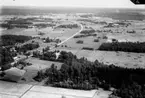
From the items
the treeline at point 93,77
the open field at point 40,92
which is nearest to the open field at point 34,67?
the treeline at point 93,77

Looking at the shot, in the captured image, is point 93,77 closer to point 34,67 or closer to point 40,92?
point 40,92

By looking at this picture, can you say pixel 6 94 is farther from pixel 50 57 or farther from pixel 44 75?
pixel 50 57

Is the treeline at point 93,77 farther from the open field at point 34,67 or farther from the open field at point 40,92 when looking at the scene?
the open field at point 34,67

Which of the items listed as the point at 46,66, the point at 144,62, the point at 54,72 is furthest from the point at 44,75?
the point at 144,62

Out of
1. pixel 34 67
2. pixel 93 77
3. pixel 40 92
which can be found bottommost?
pixel 40 92

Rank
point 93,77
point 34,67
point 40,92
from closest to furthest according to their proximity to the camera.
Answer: point 40,92 < point 93,77 < point 34,67

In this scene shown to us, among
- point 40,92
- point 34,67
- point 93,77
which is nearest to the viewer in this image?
point 40,92

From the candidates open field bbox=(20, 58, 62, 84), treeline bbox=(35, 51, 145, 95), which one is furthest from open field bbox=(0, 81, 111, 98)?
open field bbox=(20, 58, 62, 84)

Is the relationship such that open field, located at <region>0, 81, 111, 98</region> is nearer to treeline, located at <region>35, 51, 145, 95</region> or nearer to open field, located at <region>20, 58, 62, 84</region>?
treeline, located at <region>35, 51, 145, 95</region>

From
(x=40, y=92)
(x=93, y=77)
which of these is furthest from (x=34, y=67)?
(x=93, y=77)

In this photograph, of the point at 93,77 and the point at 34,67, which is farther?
the point at 34,67
